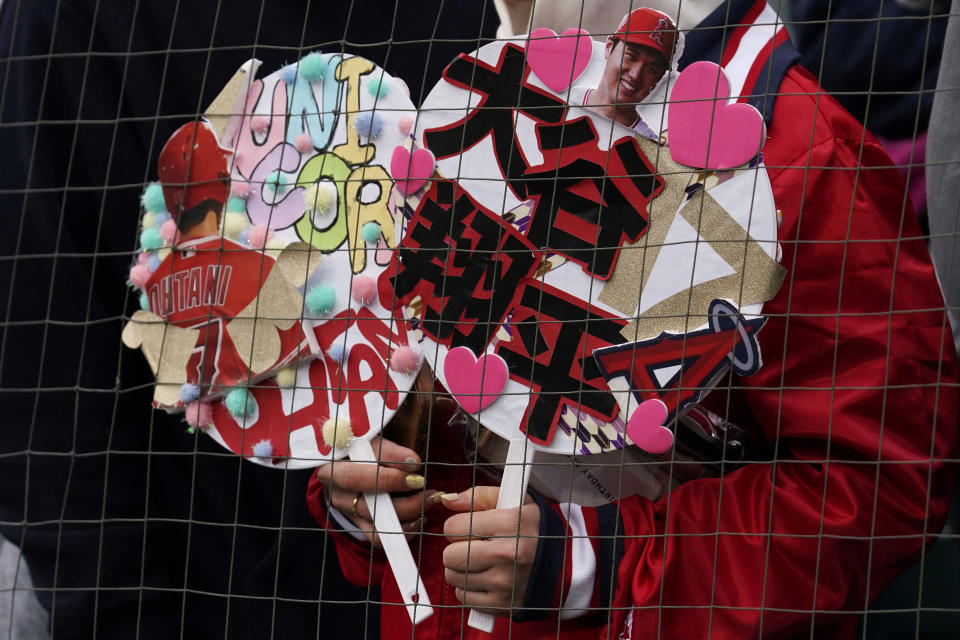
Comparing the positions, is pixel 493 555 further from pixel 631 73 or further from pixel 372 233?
pixel 631 73

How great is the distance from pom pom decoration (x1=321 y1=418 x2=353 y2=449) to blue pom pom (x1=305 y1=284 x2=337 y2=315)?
113 millimetres

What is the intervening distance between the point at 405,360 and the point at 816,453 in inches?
15.6

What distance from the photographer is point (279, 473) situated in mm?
1452

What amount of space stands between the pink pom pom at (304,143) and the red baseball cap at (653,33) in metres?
0.35

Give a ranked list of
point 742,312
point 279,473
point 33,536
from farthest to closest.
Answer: point 279,473 → point 33,536 → point 742,312

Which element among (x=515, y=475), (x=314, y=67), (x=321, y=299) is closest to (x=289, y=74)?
(x=314, y=67)

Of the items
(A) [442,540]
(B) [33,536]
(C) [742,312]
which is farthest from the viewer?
(B) [33,536]

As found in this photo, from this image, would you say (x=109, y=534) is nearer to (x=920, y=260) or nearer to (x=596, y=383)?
(x=596, y=383)

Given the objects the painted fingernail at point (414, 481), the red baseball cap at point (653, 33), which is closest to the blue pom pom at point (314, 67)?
the red baseball cap at point (653, 33)

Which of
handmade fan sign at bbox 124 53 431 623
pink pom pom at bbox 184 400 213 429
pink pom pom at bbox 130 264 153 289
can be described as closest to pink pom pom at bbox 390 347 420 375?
handmade fan sign at bbox 124 53 431 623

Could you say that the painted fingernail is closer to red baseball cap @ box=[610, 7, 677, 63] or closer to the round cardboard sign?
the round cardboard sign

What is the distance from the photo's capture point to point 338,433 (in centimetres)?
98

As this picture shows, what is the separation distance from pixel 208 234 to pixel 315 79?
0.21 m

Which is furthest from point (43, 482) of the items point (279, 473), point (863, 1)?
point (863, 1)
